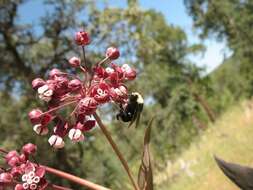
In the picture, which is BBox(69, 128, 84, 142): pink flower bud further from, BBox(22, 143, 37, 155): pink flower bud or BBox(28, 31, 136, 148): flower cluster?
BBox(22, 143, 37, 155): pink flower bud

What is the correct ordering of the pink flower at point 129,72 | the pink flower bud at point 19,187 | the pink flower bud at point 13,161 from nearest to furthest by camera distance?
the pink flower bud at point 19,187 < the pink flower bud at point 13,161 < the pink flower at point 129,72

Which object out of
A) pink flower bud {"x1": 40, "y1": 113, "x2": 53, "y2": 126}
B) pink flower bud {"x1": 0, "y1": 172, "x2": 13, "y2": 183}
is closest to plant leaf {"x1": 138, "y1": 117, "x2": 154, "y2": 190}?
pink flower bud {"x1": 40, "y1": 113, "x2": 53, "y2": 126}

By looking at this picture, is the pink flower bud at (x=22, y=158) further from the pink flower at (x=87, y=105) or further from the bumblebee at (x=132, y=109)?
the bumblebee at (x=132, y=109)

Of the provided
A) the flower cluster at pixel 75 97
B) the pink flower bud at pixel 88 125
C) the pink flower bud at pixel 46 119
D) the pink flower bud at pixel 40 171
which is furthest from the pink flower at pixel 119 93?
the pink flower bud at pixel 40 171

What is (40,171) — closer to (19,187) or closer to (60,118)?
(19,187)

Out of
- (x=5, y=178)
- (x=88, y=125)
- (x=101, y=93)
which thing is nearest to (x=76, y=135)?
(x=88, y=125)

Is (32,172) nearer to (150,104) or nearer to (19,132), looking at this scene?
(19,132)
